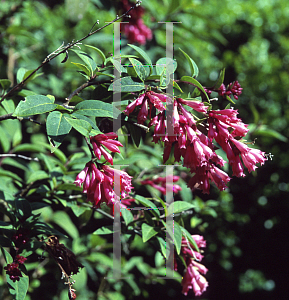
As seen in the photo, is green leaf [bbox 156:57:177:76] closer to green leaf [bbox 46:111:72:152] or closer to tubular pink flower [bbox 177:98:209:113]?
tubular pink flower [bbox 177:98:209:113]

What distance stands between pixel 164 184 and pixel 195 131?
63 cm

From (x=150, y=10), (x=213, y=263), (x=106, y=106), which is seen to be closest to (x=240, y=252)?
(x=213, y=263)

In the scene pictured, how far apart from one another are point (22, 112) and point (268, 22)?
4065 mm

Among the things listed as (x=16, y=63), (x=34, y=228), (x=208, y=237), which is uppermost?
(x=16, y=63)

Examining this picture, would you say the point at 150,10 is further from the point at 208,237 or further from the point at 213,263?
the point at 213,263

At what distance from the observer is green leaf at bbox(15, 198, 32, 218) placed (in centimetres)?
97

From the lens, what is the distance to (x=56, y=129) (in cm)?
70

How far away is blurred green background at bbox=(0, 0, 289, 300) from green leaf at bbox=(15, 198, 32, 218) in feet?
3.30

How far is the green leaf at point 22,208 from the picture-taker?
0.97 metres

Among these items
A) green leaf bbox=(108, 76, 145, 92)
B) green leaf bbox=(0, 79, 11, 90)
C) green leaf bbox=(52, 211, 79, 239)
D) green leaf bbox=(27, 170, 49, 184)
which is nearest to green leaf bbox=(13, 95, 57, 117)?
green leaf bbox=(108, 76, 145, 92)

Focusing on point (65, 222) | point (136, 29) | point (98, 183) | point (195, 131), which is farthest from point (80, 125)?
point (136, 29)

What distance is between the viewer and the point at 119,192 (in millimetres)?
833

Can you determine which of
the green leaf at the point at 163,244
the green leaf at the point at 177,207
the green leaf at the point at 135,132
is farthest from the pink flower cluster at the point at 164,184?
the green leaf at the point at 135,132

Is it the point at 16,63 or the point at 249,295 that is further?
the point at 249,295
